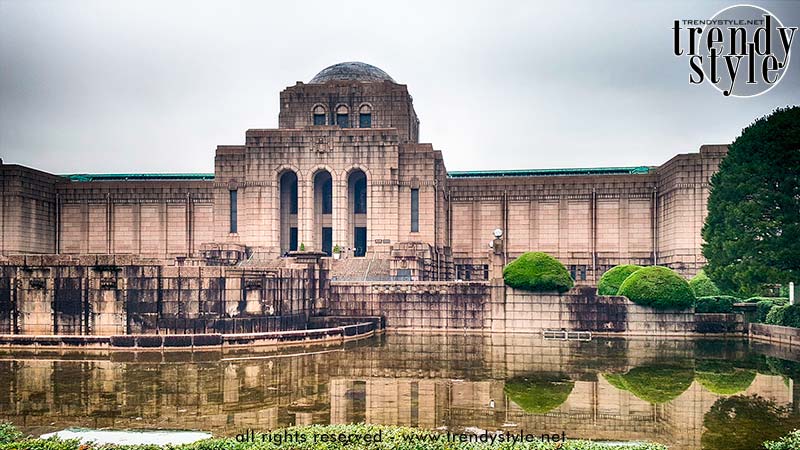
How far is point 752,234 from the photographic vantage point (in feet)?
86.3

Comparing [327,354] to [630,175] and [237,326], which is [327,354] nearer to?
[237,326]

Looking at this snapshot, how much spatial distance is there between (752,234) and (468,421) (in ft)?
63.6

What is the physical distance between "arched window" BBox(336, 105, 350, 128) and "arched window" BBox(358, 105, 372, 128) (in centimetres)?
87

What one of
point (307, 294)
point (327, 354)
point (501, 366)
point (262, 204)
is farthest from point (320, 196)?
point (501, 366)

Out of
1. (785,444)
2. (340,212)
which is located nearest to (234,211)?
(340,212)

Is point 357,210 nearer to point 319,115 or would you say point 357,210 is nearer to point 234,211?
point 319,115

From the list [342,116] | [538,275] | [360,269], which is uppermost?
[342,116]

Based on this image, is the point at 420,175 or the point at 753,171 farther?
the point at 420,175

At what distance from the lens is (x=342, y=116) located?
47469mm

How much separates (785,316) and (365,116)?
97.7ft

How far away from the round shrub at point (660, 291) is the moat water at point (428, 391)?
4895 mm

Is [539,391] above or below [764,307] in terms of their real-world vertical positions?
below

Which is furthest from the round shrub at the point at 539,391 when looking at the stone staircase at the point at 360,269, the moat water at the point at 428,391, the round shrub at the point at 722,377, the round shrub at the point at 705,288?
Result: the stone staircase at the point at 360,269

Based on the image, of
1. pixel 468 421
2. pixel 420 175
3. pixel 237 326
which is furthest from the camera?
pixel 420 175
